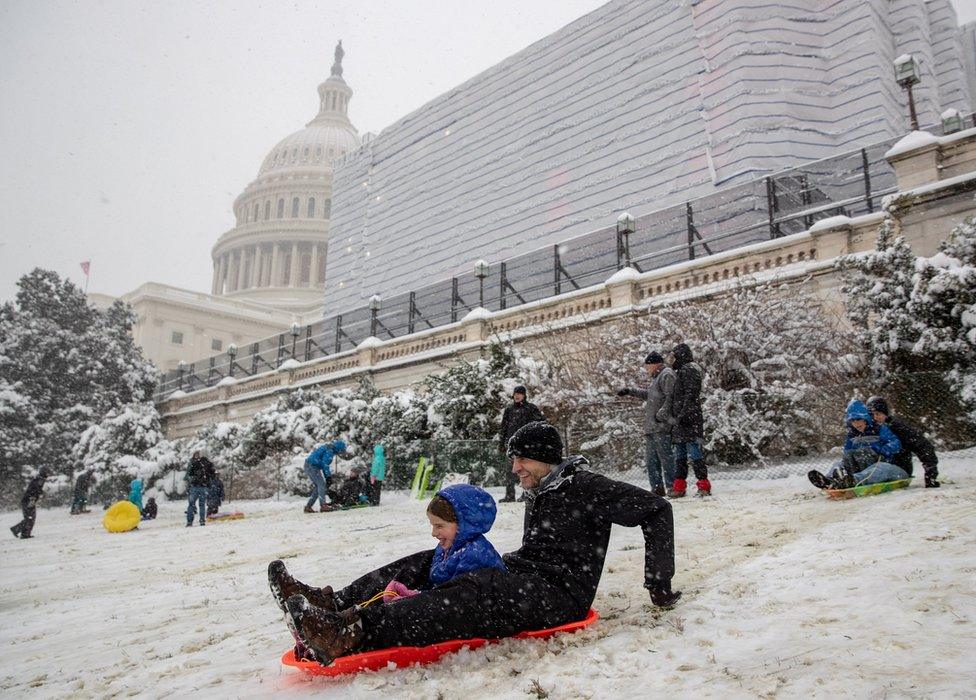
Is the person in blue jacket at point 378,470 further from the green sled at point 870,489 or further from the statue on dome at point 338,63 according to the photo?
the statue on dome at point 338,63

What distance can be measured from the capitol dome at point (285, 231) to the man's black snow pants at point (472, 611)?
7661 centimetres

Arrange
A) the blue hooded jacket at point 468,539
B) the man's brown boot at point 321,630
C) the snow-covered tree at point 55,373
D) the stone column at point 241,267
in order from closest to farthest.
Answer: the man's brown boot at point 321,630, the blue hooded jacket at point 468,539, the snow-covered tree at point 55,373, the stone column at point 241,267

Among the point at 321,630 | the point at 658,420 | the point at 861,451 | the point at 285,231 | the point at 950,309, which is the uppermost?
the point at 285,231

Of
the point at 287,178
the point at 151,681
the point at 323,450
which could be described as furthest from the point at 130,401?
the point at 287,178

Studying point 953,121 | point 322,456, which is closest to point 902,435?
point 322,456

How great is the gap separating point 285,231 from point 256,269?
6469 mm

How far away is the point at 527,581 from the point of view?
9.48 feet

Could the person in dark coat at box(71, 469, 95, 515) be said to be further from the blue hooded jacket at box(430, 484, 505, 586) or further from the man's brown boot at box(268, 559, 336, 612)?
the blue hooded jacket at box(430, 484, 505, 586)

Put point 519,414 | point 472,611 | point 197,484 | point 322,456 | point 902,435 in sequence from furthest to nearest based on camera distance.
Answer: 1. point 197,484
2. point 322,456
3. point 519,414
4. point 902,435
5. point 472,611

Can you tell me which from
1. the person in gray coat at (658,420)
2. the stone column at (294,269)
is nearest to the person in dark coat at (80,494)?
the person in gray coat at (658,420)

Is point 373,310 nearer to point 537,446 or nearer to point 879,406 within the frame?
point 879,406

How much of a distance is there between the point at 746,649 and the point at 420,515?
746cm

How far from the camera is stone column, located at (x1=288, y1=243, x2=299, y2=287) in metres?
82.4

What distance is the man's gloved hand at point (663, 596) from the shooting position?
3.10 metres
